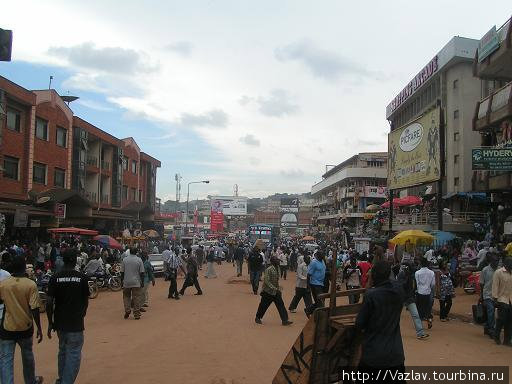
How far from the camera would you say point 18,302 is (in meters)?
6.05

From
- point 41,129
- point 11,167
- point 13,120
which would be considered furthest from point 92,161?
point 13,120

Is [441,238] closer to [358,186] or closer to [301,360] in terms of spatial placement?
[301,360]

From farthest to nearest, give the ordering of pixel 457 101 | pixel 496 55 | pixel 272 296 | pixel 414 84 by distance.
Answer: pixel 414 84 → pixel 457 101 → pixel 496 55 → pixel 272 296

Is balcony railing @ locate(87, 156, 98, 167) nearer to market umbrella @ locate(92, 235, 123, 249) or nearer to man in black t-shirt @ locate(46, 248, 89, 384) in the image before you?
market umbrella @ locate(92, 235, 123, 249)

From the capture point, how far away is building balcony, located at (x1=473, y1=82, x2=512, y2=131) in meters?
21.8

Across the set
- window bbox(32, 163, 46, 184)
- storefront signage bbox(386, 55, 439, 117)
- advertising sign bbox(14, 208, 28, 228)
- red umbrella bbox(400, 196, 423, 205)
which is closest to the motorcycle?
advertising sign bbox(14, 208, 28, 228)

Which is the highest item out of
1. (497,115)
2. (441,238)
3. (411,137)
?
(411,137)

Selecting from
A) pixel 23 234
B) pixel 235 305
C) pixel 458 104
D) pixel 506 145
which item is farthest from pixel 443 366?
pixel 458 104

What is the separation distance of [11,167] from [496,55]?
24.1 meters

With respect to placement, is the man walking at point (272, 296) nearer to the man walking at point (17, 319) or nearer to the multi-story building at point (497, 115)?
the man walking at point (17, 319)

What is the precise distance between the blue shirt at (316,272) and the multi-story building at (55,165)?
13283 mm

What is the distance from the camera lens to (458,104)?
36.0 meters

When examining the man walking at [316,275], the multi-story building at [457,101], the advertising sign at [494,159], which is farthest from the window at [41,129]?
the advertising sign at [494,159]

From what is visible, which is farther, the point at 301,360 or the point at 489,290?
the point at 489,290
